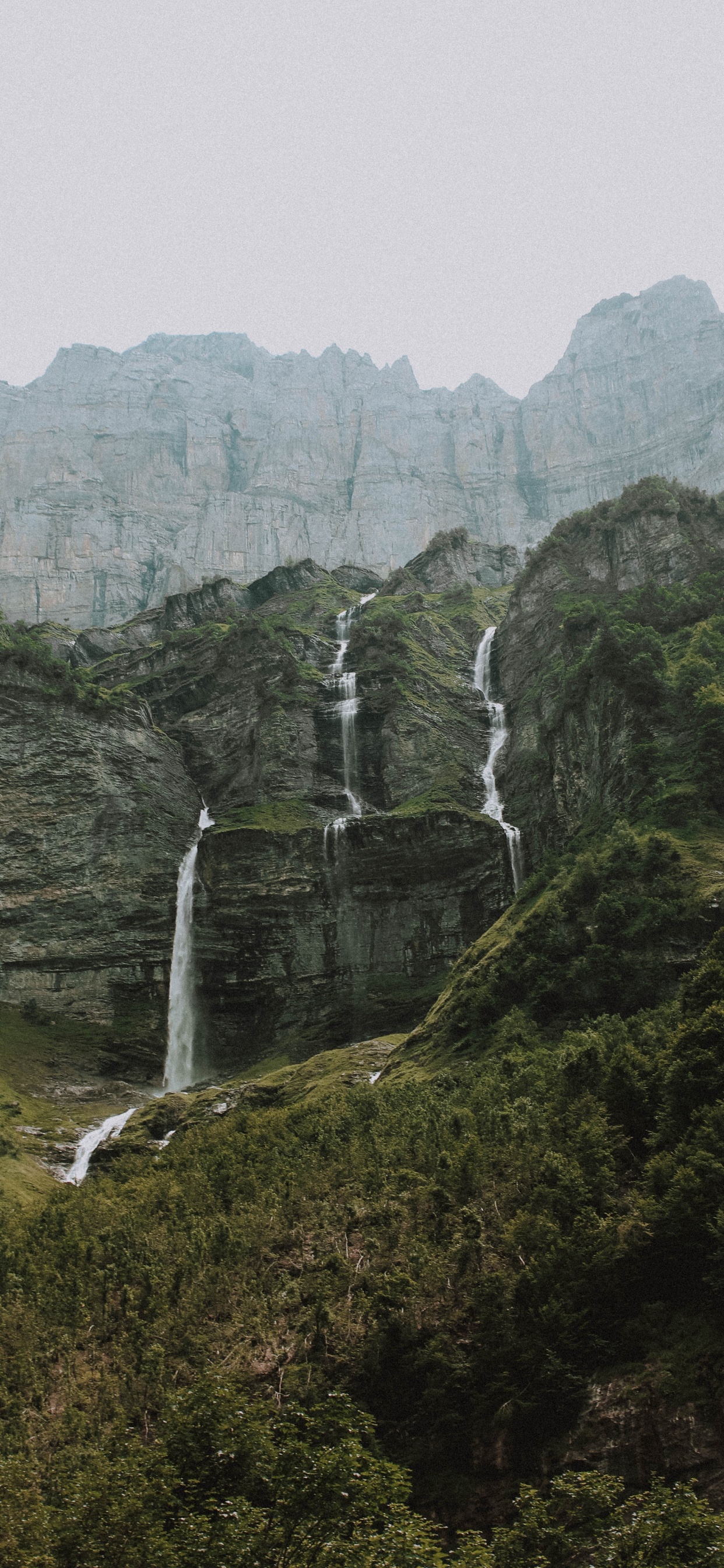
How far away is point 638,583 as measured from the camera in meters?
75.4

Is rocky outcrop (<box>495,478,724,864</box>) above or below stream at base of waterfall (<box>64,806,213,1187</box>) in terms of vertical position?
above

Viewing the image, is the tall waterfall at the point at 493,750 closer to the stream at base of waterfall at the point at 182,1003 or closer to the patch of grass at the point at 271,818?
the patch of grass at the point at 271,818

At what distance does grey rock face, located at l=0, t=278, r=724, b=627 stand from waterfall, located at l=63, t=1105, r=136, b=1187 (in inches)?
3779

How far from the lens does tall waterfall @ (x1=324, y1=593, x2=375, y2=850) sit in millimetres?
64312

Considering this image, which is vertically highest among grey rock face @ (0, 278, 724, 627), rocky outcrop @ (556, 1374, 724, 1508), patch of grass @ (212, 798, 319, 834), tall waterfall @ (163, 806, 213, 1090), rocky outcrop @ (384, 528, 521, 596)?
grey rock face @ (0, 278, 724, 627)

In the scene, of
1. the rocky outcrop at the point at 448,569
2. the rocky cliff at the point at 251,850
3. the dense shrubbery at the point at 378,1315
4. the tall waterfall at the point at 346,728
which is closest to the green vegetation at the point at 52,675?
the rocky cliff at the point at 251,850

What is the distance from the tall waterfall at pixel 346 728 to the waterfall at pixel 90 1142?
19.7 m

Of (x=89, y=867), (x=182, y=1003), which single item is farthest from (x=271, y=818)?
(x=182, y=1003)

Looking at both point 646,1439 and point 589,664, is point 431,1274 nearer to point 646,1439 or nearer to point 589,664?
point 646,1439

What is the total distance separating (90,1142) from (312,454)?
13931 cm

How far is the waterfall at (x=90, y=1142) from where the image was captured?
4581 centimetres

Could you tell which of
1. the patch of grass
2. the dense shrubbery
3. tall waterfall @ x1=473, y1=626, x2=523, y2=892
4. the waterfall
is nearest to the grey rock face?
tall waterfall @ x1=473, y1=626, x2=523, y2=892

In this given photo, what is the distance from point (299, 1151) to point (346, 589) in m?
86.3

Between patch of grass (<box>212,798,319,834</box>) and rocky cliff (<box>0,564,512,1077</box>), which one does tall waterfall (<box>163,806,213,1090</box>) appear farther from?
patch of grass (<box>212,798,319,834</box>)
